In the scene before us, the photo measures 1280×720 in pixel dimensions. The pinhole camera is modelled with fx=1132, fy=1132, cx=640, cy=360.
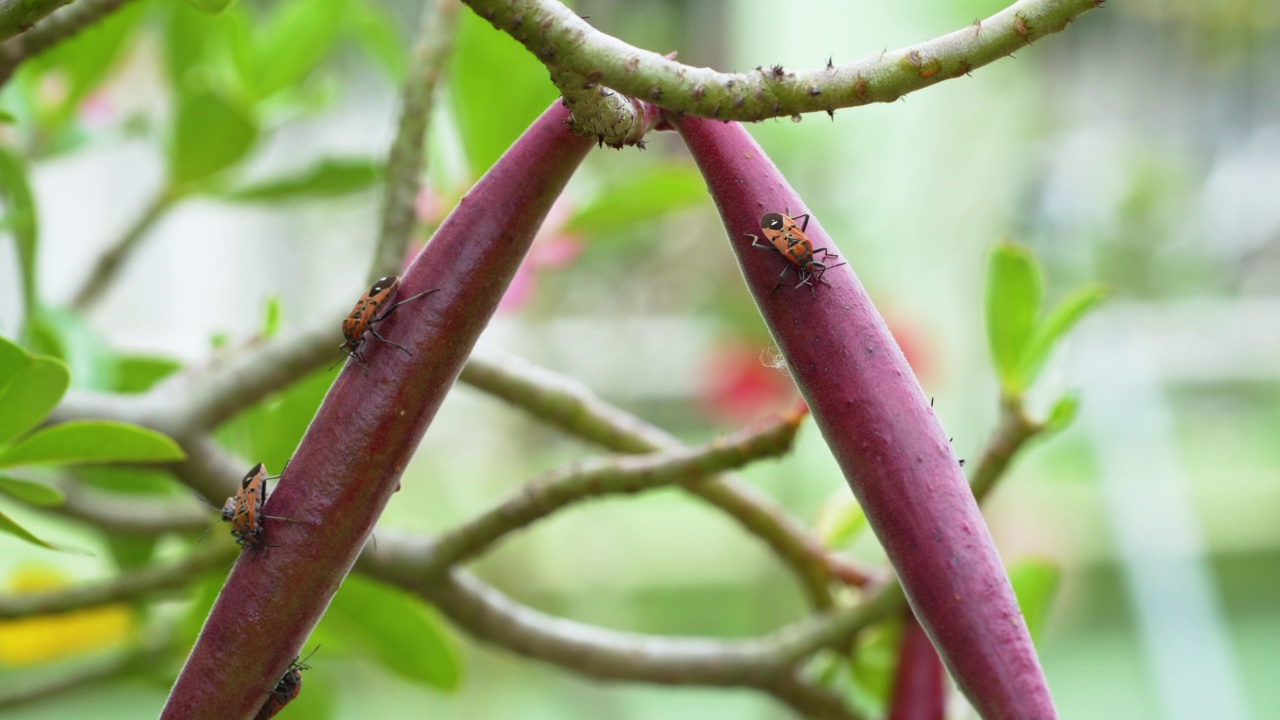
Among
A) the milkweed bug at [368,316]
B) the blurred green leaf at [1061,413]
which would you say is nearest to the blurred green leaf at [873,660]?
the blurred green leaf at [1061,413]

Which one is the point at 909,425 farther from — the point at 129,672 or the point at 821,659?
the point at 129,672

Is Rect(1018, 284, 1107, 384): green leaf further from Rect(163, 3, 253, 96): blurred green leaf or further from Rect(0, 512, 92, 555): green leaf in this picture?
Rect(163, 3, 253, 96): blurred green leaf

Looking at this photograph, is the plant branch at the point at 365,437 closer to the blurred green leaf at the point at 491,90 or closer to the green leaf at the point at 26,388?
the green leaf at the point at 26,388

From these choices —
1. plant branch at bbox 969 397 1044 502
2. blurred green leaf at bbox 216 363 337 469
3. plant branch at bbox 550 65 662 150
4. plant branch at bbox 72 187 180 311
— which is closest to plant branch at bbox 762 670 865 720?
plant branch at bbox 969 397 1044 502

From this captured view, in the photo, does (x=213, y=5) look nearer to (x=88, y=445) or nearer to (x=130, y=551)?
(x=88, y=445)

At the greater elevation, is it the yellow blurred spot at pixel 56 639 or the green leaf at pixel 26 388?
the yellow blurred spot at pixel 56 639

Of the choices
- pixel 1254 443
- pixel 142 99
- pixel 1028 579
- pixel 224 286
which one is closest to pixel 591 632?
pixel 1028 579
